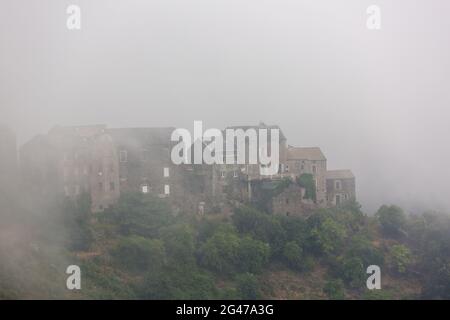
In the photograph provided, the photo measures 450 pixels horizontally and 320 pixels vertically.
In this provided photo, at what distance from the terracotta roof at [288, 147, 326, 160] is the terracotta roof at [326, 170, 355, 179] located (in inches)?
36.3

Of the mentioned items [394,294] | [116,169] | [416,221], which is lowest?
[394,294]

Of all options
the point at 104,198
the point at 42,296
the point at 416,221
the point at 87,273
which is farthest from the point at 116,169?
the point at 416,221

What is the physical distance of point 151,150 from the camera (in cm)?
3406

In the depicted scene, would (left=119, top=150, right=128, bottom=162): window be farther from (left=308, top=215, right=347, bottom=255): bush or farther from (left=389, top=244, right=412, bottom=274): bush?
(left=389, top=244, right=412, bottom=274): bush

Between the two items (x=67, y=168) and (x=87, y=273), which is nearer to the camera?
(x=87, y=273)

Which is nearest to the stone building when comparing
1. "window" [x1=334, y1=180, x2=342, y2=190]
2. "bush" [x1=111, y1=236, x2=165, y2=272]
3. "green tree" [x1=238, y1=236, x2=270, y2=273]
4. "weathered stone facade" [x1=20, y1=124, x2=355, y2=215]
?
"window" [x1=334, y1=180, x2=342, y2=190]

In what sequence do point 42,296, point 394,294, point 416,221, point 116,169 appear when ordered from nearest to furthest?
point 42,296, point 394,294, point 116,169, point 416,221

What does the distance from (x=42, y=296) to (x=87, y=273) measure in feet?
9.43

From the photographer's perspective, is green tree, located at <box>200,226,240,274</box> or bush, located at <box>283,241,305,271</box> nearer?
green tree, located at <box>200,226,240,274</box>

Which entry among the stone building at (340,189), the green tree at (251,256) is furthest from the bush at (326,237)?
the stone building at (340,189)

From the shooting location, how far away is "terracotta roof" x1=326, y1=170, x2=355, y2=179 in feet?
120

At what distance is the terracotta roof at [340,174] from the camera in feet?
120
